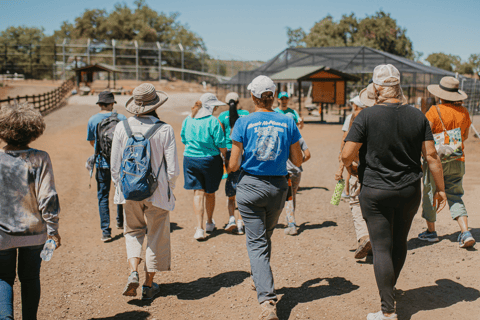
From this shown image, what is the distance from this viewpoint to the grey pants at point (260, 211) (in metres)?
3.29

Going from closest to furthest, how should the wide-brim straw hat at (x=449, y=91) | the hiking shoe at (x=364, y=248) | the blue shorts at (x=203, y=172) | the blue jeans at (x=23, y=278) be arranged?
the blue jeans at (x=23, y=278) → the hiking shoe at (x=364, y=248) → the wide-brim straw hat at (x=449, y=91) → the blue shorts at (x=203, y=172)

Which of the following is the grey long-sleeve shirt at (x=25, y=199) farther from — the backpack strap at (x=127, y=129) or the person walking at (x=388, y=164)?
the person walking at (x=388, y=164)

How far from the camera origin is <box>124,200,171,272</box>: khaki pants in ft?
12.2

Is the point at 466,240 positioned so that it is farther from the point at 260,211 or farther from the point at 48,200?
the point at 48,200

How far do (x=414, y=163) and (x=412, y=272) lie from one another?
166 centimetres

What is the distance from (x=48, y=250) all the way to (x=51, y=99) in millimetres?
27352

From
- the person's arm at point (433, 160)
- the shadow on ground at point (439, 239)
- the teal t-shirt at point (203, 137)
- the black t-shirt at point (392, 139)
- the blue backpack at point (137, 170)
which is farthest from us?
the teal t-shirt at point (203, 137)

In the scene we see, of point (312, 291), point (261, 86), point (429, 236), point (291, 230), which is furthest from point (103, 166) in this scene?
point (429, 236)

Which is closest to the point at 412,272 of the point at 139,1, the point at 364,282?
the point at 364,282

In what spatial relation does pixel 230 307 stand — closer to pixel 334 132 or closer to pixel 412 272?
pixel 412 272

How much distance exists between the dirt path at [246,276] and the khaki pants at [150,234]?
0.37 m

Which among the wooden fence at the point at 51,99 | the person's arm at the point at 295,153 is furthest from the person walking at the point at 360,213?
the wooden fence at the point at 51,99

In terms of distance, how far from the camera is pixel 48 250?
8.80 ft

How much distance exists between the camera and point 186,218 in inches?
259
